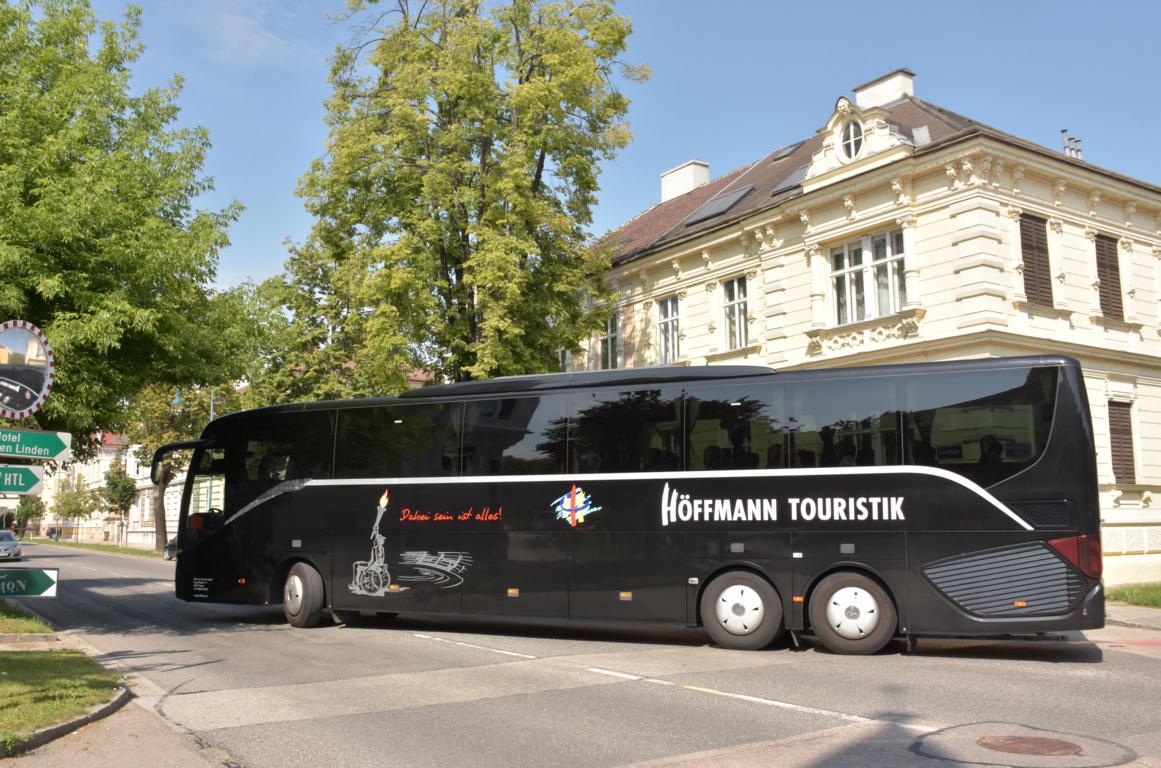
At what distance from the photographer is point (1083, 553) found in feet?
37.4

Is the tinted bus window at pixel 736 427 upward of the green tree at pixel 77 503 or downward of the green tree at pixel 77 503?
downward

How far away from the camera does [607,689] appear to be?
979 cm

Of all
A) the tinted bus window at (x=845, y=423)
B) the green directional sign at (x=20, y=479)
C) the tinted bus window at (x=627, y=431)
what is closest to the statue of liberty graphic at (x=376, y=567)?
the tinted bus window at (x=627, y=431)

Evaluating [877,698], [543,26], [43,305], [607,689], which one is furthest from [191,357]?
[543,26]

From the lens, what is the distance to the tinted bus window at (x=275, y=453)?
53.3 ft

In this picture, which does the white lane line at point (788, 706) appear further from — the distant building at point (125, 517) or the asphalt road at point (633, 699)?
the distant building at point (125, 517)

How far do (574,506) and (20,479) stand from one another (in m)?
7.31

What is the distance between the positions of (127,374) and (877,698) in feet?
36.3

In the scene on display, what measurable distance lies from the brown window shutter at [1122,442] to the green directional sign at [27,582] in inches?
842

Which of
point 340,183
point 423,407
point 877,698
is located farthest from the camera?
point 340,183

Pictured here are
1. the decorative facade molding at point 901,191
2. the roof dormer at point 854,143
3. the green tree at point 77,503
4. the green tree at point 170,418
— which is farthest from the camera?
the green tree at point 77,503

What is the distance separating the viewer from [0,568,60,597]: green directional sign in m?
8.52

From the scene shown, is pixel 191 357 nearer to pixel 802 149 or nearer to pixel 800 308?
pixel 800 308

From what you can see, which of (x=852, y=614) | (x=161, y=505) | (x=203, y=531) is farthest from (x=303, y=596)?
(x=161, y=505)
